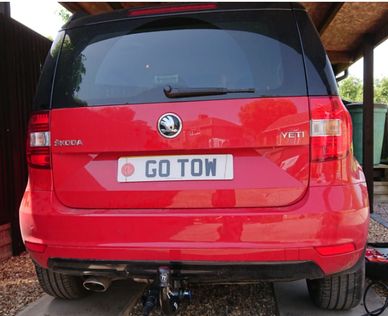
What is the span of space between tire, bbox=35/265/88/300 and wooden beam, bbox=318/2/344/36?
374cm

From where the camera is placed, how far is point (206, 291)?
295 cm

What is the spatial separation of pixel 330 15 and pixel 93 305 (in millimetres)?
3966

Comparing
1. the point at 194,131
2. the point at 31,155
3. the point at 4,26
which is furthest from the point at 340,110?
the point at 4,26

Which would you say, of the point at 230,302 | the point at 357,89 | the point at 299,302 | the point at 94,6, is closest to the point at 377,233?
the point at 299,302

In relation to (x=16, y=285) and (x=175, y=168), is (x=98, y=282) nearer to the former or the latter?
(x=175, y=168)

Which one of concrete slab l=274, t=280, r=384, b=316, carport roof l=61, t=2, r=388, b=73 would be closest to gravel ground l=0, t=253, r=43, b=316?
concrete slab l=274, t=280, r=384, b=316

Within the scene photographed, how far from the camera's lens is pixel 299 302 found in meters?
2.64

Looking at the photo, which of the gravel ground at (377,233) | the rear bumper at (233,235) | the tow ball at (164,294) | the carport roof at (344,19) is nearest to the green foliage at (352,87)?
the carport roof at (344,19)

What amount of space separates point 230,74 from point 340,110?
531 mm

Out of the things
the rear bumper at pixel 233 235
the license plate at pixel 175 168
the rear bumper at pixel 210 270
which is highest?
the license plate at pixel 175 168

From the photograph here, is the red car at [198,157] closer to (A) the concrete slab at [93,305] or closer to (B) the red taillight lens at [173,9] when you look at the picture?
(B) the red taillight lens at [173,9]

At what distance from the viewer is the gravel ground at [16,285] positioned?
2890mm

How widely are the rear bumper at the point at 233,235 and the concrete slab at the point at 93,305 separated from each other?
2.39 feet

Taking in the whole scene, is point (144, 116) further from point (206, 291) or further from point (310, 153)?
point (206, 291)
